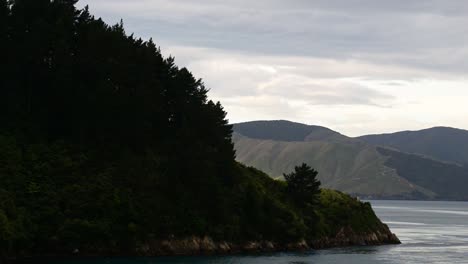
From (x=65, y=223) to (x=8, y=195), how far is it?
9.61m

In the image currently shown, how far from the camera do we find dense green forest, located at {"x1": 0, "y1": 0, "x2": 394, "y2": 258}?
108938 millimetres

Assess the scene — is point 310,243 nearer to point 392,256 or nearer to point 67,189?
point 392,256

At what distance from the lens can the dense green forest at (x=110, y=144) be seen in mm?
108938

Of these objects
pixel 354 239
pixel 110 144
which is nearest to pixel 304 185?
pixel 354 239

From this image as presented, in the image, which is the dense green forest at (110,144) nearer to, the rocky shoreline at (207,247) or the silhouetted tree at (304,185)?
A: the rocky shoreline at (207,247)

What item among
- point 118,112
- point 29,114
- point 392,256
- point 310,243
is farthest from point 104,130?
point 392,256

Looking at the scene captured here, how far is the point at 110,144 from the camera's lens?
407ft

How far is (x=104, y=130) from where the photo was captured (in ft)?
404

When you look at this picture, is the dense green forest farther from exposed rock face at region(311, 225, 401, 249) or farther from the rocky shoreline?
exposed rock face at region(311, 225, 401, 249)

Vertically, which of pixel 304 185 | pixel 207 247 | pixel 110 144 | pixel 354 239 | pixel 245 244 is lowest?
pixel 354 239

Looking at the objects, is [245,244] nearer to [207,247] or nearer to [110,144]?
[207,247]

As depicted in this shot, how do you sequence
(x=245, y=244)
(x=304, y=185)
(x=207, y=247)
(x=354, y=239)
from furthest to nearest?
(x=304, y=185), (x=354, y=239), (x=245, y=244), (x=207, y=247)

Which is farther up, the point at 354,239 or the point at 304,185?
the point at 304,185

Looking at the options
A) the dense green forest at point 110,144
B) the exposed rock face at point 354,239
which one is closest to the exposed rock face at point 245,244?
the exposed rock face at point 354,239
